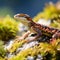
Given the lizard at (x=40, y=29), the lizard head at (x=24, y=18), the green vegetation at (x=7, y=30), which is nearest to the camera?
the lizard at (x=40, y=29)

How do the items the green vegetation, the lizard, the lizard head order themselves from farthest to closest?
1. the green vegetation
2. the lizard head
3. the lizard

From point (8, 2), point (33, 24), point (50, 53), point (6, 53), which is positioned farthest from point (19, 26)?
point (8, 2)

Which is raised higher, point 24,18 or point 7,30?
point 24,18

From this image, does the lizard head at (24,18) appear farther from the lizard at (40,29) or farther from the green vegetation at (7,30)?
the green vegetation at (7,30)

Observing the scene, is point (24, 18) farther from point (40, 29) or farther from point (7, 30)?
point (7, 30)

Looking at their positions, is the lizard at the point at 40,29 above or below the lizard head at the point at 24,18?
below

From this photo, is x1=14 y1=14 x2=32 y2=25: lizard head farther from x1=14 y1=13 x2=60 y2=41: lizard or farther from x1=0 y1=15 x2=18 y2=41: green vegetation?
x1=0 y1=15 x2=18 y2=41: green vegetation

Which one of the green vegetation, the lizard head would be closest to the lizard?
the lizard head

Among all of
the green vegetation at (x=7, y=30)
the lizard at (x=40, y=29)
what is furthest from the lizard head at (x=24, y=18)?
the green vegetation at (x=7, y=30)

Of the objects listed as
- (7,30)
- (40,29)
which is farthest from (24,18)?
(7,30)

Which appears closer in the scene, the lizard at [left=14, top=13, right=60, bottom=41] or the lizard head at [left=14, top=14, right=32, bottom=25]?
the lizard at [left=14, top=13, right=60, bottom=41]

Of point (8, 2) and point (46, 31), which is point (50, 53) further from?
point (8, 2)
